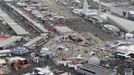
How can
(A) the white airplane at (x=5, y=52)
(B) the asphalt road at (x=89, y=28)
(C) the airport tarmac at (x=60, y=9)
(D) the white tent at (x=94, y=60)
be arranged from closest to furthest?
(D) the white tent at (x=94, y=60)
(A) the white airplane at (x=5, y=52)
(B) the asphalt road at (x=89, y=28)
(C) the airport tarmac at (x=60, y=9)

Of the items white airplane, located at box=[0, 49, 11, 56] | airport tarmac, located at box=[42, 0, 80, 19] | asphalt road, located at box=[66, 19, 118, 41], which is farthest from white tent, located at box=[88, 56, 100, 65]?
airport tarmac, located at box=[42, 0, 80, 19]

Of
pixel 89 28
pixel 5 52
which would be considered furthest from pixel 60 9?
pixel 5 52

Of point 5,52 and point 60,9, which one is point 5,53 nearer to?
point 5,52

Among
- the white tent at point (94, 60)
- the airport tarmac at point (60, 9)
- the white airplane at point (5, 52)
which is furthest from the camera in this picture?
the airport tarmac at point (60, 9)

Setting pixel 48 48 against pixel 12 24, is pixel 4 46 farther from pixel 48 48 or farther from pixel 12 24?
pixel 12 24

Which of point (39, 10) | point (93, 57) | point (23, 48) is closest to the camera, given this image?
point (93, 57)

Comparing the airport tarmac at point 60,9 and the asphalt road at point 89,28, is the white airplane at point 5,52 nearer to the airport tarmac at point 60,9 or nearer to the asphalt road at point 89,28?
the asphalt road at point 89,28

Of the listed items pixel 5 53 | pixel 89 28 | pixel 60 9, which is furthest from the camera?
pixel 60 9

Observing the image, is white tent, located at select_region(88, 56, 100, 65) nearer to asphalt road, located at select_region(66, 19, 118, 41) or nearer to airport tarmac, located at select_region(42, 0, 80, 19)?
asphalt road, located at select_region(66, 19, 118, 41)

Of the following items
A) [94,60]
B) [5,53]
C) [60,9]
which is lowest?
[94,60]

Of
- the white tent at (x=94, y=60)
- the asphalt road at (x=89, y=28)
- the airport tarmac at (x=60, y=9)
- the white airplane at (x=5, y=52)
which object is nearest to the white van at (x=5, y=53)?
the white airplane at (x=5, y=52)

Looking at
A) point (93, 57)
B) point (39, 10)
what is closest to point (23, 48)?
point (93, 57)
